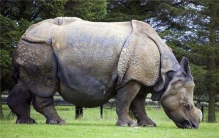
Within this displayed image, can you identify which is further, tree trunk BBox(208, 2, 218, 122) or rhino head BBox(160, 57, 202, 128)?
tree trunk BBox(208, 2, 218, 122)

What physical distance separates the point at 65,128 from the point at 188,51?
15903mm

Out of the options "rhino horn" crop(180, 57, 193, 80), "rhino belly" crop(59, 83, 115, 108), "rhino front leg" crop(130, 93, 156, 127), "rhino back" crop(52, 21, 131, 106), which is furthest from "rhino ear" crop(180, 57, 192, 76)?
"rhino belly" crop(59, 83, 115, 108)

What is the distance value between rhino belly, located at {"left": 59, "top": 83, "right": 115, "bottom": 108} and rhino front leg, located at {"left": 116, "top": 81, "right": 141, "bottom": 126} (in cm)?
37

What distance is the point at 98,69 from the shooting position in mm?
11750

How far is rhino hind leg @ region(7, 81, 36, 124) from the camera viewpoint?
493 inches

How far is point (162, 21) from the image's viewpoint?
2827 centimetres

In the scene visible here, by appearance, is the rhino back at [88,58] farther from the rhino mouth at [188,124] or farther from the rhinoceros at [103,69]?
the rhino mouth at [188,124]

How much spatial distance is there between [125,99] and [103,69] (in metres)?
0.88

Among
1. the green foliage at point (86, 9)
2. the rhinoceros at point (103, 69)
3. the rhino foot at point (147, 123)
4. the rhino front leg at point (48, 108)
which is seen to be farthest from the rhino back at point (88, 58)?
the green foliage at point (86, 9)

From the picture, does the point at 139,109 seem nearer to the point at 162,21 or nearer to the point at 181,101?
the point at 181,101

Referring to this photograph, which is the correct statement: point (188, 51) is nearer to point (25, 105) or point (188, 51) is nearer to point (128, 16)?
point (128, 16)

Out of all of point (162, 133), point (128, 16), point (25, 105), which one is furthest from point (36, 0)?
point (162, 133)

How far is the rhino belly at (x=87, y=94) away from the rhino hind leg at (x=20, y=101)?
98cm

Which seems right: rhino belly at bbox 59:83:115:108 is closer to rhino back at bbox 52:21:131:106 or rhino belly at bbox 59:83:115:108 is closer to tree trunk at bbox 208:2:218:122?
rhino back at bbox 52:21:131:106
